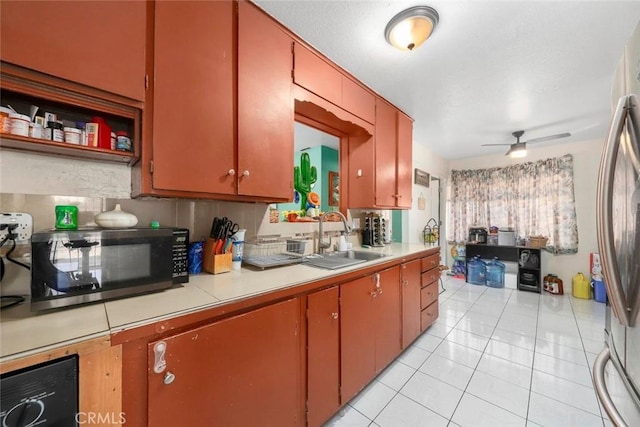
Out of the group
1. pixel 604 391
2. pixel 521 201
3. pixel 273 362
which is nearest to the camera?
pixel 604 391

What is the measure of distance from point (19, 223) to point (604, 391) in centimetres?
209

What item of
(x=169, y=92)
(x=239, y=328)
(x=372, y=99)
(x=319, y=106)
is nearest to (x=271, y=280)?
(x=239, y=328)

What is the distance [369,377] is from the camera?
161 cm

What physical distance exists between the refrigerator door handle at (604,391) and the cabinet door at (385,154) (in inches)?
64.2

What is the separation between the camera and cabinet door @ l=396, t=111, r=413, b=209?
2.55 meters

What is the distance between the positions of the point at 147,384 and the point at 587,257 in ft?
17.9

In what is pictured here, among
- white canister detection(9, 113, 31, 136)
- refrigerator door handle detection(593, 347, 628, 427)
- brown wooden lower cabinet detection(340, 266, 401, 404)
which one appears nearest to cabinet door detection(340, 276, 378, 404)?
brown wooden lower cabinet detection(340, 266, 401, 404)

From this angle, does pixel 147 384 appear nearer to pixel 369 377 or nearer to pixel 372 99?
pixel 369 377

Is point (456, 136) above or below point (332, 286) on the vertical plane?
above

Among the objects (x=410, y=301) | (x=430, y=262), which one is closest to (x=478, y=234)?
(x=430, y=262)

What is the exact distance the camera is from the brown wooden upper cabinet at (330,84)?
1570 mm

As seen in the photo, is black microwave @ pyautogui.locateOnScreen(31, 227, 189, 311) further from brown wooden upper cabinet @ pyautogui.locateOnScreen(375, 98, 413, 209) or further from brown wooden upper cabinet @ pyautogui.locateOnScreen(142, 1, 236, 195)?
brown wooden upper cabinet @ pyautogui.locateOnScreen(375, 98, 413, 209)

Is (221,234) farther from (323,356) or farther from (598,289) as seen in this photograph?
(598,289)

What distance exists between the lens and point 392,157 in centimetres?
246
